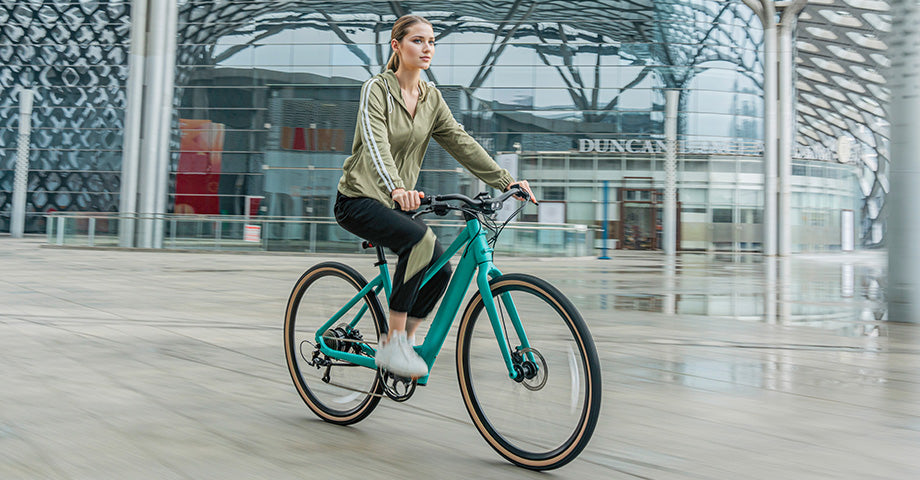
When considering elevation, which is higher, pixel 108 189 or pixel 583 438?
pixel 108 189

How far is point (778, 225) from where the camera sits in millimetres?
32750

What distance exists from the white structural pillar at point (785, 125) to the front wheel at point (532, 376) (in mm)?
32630

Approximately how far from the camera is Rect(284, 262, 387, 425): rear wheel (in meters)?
3.32

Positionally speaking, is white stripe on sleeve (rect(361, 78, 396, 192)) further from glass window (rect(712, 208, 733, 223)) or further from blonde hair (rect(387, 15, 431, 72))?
glass window (rect(712, 208, 733, 223))

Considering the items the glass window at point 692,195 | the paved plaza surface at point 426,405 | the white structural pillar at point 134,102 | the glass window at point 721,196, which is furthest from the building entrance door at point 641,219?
the paved plaza surface at point 426,405

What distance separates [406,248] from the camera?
9.86ft

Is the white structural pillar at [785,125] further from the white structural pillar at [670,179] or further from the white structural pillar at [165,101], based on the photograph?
the white structural pillar at [165,101]

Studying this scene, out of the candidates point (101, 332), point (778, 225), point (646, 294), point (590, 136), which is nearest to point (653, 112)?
point (590, 136)

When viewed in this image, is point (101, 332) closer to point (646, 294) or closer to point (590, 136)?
point (646, 294)

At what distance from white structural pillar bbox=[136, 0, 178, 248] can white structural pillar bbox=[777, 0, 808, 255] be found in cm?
2537

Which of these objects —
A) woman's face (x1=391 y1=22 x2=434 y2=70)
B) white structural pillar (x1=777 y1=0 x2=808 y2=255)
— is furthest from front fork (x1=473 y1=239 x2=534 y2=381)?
white structural pillar (x1=777 y1=0 x2=808 y2=255)

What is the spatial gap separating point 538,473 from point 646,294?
8.31m

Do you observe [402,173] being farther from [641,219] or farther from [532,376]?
[641,219]

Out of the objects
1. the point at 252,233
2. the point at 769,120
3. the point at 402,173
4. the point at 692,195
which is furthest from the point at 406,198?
the point at 692,195
